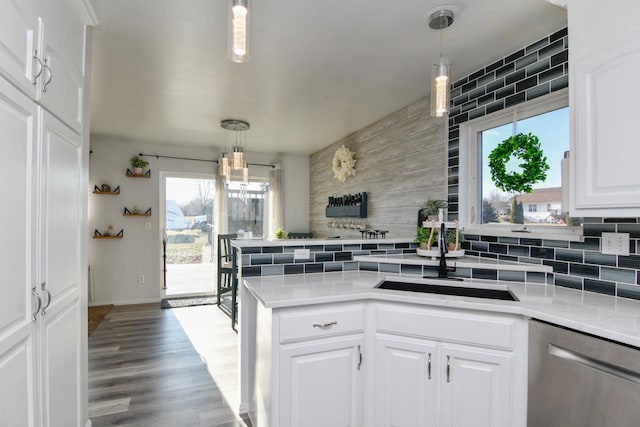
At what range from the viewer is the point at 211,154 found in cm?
532

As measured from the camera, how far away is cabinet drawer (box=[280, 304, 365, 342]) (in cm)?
162

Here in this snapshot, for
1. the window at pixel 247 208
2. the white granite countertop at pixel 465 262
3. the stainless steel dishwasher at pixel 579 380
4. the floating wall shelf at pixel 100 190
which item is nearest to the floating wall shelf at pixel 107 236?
the floating wall shelf at pixel 100 190

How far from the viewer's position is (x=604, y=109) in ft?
4.73

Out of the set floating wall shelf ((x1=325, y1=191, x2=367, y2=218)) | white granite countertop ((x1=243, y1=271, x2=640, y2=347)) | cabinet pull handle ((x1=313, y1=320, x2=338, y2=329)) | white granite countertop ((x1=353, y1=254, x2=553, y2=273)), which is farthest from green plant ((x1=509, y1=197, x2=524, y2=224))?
floating wall shelf ((x1=325, y1=191, x2=367, y2=218))

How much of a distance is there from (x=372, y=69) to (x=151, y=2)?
4.98 feet

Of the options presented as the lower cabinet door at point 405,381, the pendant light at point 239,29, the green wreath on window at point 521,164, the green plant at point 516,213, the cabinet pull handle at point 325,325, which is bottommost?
the lower cabinet door at point 405,381

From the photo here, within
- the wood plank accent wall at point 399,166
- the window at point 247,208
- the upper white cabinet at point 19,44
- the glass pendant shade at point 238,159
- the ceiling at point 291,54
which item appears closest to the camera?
the upper white cabinet at point 19,44

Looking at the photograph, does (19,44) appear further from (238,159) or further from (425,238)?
(238,159)

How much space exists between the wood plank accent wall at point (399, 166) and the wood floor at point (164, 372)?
6.86ft

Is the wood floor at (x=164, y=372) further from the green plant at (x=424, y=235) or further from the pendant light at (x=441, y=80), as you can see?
the pendant light at (x=441, y=80)

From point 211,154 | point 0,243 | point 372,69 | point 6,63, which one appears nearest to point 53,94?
point 6,63

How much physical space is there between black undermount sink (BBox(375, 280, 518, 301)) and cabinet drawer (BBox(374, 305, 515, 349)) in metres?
0.20

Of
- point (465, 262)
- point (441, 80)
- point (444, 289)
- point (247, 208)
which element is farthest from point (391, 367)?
point (247, 208)

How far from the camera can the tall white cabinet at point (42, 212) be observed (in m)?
1.01
